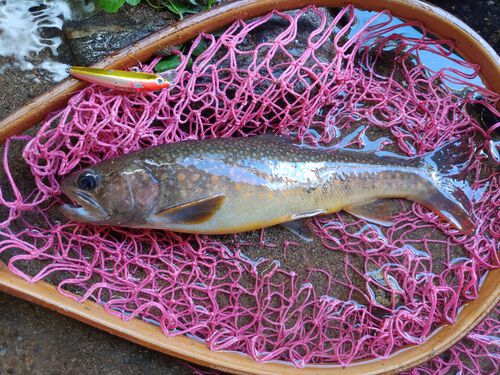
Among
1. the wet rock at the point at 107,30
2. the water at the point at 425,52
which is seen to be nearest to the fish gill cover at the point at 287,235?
the water at the point at 425,52

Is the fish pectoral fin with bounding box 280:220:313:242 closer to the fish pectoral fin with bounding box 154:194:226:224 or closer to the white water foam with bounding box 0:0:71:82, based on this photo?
the fish pectoral fin with bounding box 154:194:226:224

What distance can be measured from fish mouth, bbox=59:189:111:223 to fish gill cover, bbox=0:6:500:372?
0.16m

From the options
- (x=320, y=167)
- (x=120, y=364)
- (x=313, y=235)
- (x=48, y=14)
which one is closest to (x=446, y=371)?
(x=313, y=235)

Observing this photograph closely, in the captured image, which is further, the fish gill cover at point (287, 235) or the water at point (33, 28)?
the water at point (33, 28)

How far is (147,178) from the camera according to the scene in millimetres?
2375

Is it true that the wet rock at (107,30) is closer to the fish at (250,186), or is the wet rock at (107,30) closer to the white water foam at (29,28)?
the white water foam at (29,28)

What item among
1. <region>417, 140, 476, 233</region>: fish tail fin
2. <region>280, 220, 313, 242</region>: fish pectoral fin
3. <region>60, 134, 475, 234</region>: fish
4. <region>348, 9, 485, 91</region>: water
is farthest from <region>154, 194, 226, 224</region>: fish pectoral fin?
<region>348, 9, 485, 91</region>: water

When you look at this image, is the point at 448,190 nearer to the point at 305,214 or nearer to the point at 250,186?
the point at 305,214

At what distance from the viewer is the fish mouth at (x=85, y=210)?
7.64 feet

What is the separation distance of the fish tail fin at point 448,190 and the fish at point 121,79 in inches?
59.8

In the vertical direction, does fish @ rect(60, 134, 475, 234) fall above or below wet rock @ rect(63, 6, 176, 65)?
below

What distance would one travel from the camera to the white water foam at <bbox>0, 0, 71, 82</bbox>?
2830mm

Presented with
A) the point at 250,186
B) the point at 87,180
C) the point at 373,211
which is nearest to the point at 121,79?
the point at 87,180

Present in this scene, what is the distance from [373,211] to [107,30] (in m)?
1.78
